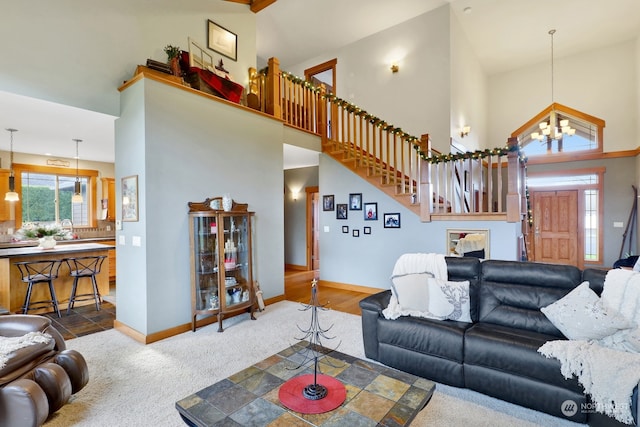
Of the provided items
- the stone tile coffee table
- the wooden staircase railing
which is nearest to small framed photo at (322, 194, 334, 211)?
the wooden staircase railing

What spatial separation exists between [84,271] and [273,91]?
3932 mm

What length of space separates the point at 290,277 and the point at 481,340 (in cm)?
511

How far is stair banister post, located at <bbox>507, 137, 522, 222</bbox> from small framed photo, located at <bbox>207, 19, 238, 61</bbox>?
426 centimetres

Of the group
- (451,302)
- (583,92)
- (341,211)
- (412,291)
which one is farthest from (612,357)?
(583,92)

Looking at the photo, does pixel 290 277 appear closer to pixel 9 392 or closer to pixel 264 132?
pixel 264 132

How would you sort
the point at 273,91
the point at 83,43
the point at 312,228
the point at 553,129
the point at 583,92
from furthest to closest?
1. the point at 312,228
2. the point at 583,92
3. the point at 553,129
4. the point at 273,91
5. the point at 83,43

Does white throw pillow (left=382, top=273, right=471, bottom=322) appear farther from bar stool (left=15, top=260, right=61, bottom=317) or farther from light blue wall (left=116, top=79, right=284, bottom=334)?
bar stool (left=15, top=260, right=61, bottom=317)

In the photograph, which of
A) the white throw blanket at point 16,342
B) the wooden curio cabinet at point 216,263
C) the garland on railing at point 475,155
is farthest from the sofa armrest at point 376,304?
the garland on railing at point 475,155

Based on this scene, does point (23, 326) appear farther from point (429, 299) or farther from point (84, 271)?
point (429, 299)

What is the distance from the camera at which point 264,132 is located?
4809mm

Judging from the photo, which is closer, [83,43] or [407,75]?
[83,43]

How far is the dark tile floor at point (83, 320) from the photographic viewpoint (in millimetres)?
3768

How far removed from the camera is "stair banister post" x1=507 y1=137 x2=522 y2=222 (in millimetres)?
4102

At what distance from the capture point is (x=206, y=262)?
388cm
